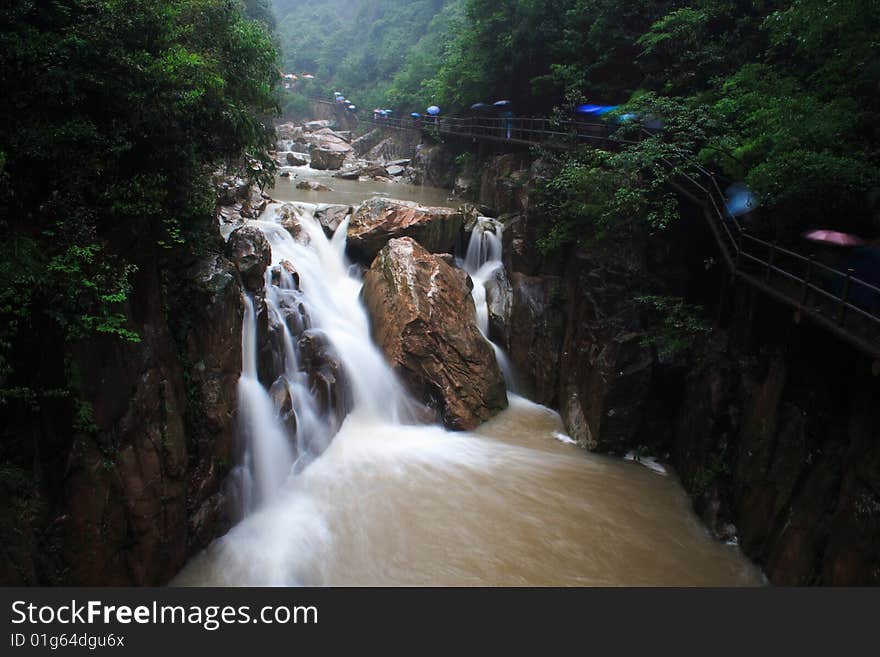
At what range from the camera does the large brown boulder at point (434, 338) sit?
11641 millimetres

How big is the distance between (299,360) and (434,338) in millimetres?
3003

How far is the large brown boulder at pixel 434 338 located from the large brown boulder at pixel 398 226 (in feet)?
4.57

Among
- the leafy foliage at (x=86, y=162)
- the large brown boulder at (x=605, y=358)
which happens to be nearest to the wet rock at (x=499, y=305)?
the large brown boulder at (x=605, y=358)

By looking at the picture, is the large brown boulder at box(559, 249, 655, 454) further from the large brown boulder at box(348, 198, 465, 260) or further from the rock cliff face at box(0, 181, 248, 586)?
the rock cliff face at box(0, 181, 248, 586)

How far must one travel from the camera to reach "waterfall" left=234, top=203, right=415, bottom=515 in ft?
28.4

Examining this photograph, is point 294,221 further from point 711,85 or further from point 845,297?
point 845,297

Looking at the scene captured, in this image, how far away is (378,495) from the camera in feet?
29.1

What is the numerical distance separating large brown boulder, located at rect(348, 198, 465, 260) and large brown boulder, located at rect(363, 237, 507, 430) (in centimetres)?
139

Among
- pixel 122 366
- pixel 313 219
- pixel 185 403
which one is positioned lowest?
pixel 185 403

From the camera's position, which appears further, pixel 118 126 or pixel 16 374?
pixel 118 126

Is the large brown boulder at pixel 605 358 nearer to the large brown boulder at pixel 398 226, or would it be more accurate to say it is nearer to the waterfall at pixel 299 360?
the waterfall at pixel 299 360

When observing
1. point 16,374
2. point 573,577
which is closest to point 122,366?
point 16,374

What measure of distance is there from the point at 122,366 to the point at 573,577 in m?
6.25

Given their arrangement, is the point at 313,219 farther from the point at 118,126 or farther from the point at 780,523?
the point at 780,523
